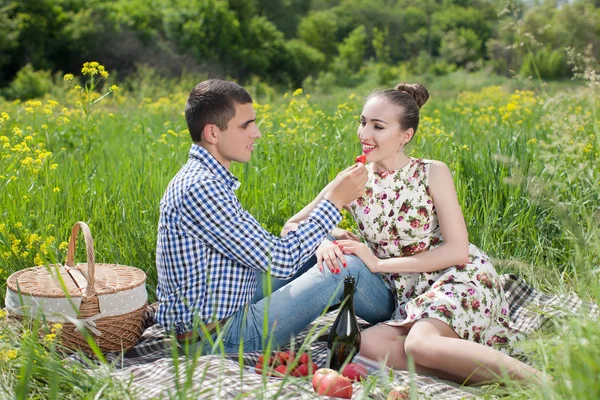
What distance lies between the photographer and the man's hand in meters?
2.87

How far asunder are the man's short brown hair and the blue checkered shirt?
11cm

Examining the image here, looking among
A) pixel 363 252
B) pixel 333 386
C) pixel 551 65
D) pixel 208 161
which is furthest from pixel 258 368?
pixel 551 65

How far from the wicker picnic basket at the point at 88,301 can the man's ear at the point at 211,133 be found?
0.60 meters

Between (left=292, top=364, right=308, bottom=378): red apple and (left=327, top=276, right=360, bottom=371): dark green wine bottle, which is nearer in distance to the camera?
(left=292, top=364, right=308, bottom=378): red apple

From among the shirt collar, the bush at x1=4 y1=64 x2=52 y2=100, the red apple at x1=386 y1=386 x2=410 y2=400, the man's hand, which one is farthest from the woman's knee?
the bush at x1=4 y1=64 x2=52 y2=100

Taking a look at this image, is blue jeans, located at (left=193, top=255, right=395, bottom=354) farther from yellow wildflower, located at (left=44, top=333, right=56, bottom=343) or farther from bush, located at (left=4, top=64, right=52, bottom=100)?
bush, located at (left=4, top=64, right=52, bottom=100)

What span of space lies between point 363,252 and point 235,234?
59 centimetres

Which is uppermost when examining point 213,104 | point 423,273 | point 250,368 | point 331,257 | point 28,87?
point 213,104

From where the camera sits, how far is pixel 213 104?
111 inches

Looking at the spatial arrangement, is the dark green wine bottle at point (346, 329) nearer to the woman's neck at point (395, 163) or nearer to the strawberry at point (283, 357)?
the strawberry at point (283, 357)

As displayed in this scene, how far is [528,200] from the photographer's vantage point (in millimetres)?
3871

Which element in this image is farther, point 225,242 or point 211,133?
point 211,133

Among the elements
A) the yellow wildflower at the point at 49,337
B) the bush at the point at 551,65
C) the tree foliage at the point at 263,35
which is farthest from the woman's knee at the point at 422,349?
the bush at the point at 551,65

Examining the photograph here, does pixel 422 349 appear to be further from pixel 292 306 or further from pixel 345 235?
pixel 345 235
